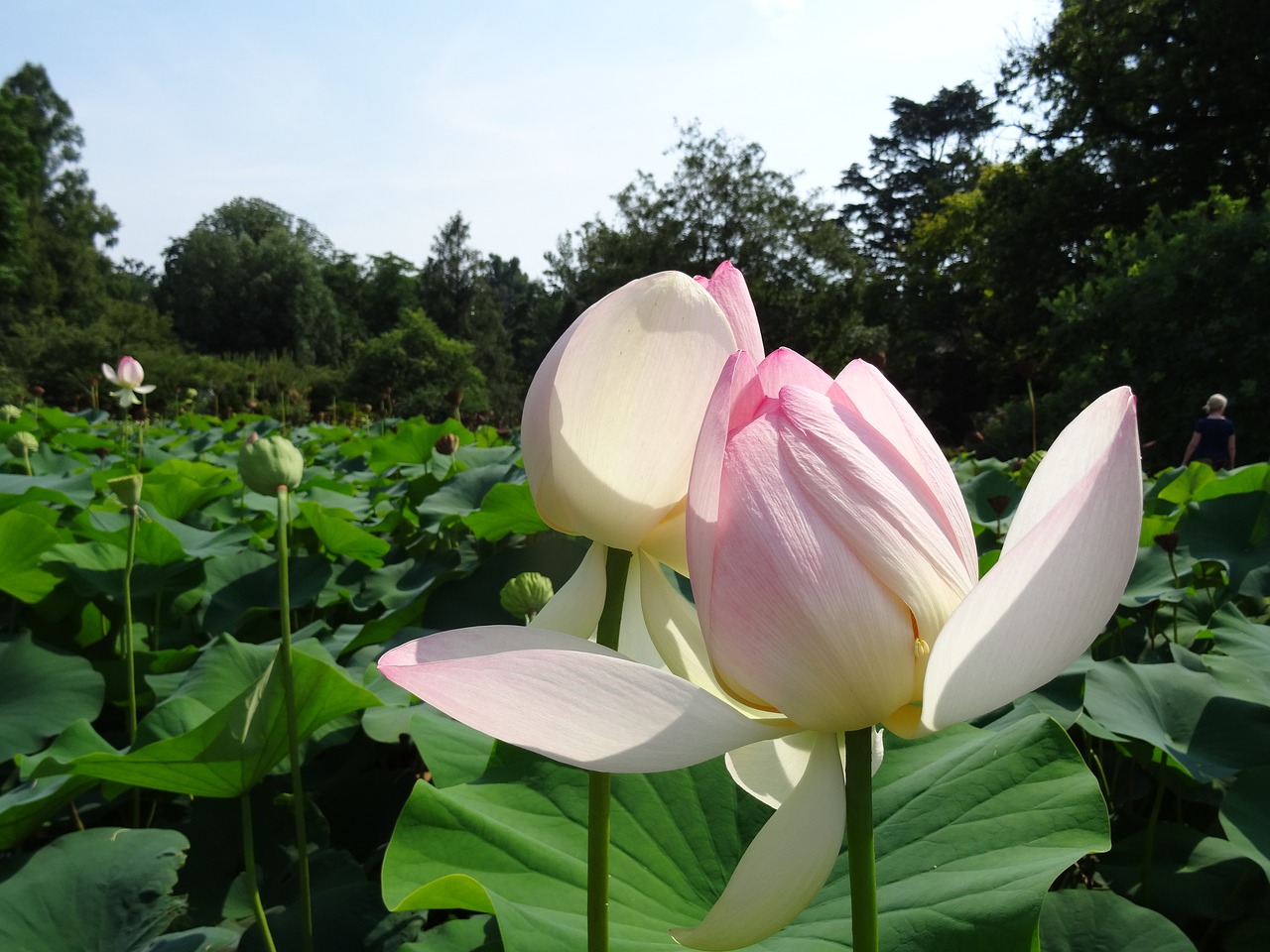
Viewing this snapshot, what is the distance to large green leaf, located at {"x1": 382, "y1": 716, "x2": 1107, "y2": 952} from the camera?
0.46 m

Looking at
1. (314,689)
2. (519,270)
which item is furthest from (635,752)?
(519,270)

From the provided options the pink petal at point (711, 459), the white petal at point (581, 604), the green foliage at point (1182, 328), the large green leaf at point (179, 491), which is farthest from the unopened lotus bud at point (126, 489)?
the green foliage at point (1182, 328)

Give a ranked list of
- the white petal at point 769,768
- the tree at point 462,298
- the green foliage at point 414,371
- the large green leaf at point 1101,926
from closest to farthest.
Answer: the white petal at point 769,768 → the large green leaf at point 1101,926 → the green foliage at point 414,371 → the tree at point 462,298

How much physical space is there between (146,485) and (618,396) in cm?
182

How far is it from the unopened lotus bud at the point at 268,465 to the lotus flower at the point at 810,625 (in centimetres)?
60

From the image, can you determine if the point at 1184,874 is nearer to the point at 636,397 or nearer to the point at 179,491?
the point at 636,397

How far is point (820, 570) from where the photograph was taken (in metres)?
0.28

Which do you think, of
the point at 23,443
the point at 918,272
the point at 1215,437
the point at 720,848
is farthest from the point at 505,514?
the point at 918,272

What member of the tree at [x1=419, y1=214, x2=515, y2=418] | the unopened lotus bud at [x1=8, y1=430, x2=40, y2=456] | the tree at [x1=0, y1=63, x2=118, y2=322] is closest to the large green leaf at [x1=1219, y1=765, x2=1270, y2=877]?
the unopened lotus bud at [x1=8, y1=430, x2=40, y2=456]

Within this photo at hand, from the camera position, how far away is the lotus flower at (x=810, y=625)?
0.27 m

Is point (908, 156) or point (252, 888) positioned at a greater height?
point (908, 156)

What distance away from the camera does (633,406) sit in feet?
1.22

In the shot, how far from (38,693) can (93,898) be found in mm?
472

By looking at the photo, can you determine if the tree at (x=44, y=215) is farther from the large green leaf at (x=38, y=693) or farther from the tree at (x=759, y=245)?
the large green leaf at (x=38, y=693)
